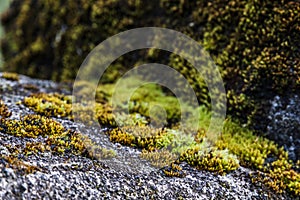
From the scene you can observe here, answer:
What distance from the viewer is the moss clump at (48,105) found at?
7.28m

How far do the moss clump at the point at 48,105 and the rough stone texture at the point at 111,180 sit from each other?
514 millimetres

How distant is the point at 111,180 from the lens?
5.64 m

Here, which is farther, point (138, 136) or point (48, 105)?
point (48, 105)

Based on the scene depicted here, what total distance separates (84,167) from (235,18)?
16.9 feet

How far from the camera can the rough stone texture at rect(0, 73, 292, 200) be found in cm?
503

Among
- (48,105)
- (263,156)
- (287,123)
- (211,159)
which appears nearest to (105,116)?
(48,105)

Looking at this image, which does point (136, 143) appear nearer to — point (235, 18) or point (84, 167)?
point (84, 167)

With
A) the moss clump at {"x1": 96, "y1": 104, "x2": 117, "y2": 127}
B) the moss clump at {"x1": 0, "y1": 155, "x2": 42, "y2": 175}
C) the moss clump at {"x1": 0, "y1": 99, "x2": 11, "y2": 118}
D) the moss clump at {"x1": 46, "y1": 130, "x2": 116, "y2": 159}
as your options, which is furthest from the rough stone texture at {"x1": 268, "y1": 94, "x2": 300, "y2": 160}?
the moss clump at {"x1": 0, "y1": 99, "x2": 11, "y2": 118}

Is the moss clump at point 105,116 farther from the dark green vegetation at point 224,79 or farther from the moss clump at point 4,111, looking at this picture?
the moss clump at point 4,111

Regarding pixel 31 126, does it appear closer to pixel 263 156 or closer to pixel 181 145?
pixel 181 145

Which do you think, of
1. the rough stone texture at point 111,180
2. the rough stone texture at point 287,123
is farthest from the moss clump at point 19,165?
the rough stone texture at point 287,123

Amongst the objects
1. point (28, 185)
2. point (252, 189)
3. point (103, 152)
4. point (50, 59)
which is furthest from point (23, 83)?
point (252, 189)

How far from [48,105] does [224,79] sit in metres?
4.24

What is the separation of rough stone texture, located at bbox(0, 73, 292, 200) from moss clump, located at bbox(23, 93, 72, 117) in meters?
0.51
